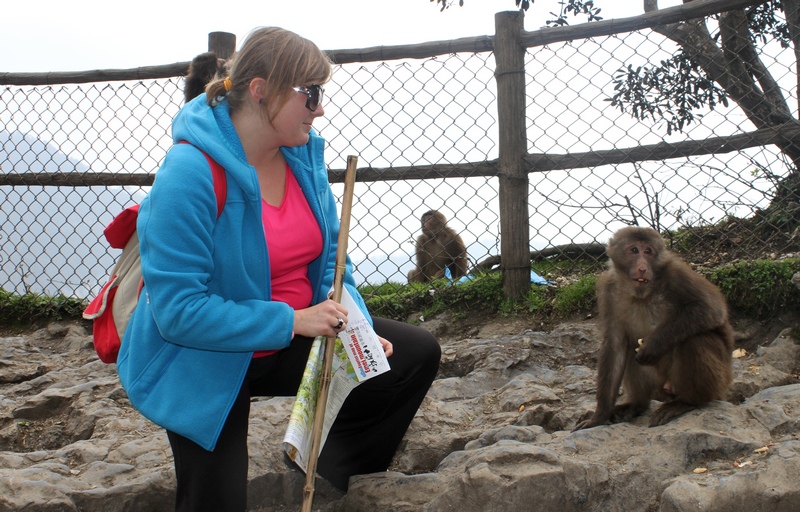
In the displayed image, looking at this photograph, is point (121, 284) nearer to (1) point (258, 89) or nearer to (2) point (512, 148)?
(1) point (258, 89)

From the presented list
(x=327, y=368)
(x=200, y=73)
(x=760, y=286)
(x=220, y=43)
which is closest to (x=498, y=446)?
(x=327, y=368)

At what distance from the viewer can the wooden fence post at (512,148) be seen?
5.05m

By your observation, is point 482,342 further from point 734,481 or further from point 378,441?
point 734,481

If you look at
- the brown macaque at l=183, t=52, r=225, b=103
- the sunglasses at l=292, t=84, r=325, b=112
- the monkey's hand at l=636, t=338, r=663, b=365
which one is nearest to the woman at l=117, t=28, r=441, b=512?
the sunglasses at l=292, t=84, r=325, b=112

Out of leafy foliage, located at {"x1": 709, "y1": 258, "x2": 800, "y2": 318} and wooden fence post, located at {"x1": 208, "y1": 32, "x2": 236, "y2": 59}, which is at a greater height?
wooden fence post, located at {"x1": 208, "y1": 32, "x2": 236, "y2": 59}

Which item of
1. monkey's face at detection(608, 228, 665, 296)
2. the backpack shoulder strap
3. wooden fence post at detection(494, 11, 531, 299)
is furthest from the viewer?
wooden fence post at detection(494, 11, 531, 299)

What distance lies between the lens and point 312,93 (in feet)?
8.42

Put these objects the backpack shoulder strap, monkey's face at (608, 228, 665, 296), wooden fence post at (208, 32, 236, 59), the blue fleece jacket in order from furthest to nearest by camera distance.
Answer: wooden fence post at (208, 32, 236, 59) → monkey's face at (608, 228, 665, 296) → the backpack shoulder strap → the blue fleece jacket

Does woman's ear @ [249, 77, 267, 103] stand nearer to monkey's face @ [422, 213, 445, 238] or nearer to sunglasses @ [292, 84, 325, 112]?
sunglasses @ [292, 84, 325, 112]

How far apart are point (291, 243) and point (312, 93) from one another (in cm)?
53

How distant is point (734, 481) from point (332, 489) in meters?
1.50

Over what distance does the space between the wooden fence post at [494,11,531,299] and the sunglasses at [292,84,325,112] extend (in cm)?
270

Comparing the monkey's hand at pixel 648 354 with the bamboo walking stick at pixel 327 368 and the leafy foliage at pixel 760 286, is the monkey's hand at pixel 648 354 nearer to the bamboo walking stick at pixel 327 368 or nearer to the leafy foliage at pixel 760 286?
the leafy foliage at pixel 760 286

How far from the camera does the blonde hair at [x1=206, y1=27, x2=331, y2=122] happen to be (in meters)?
2.52
